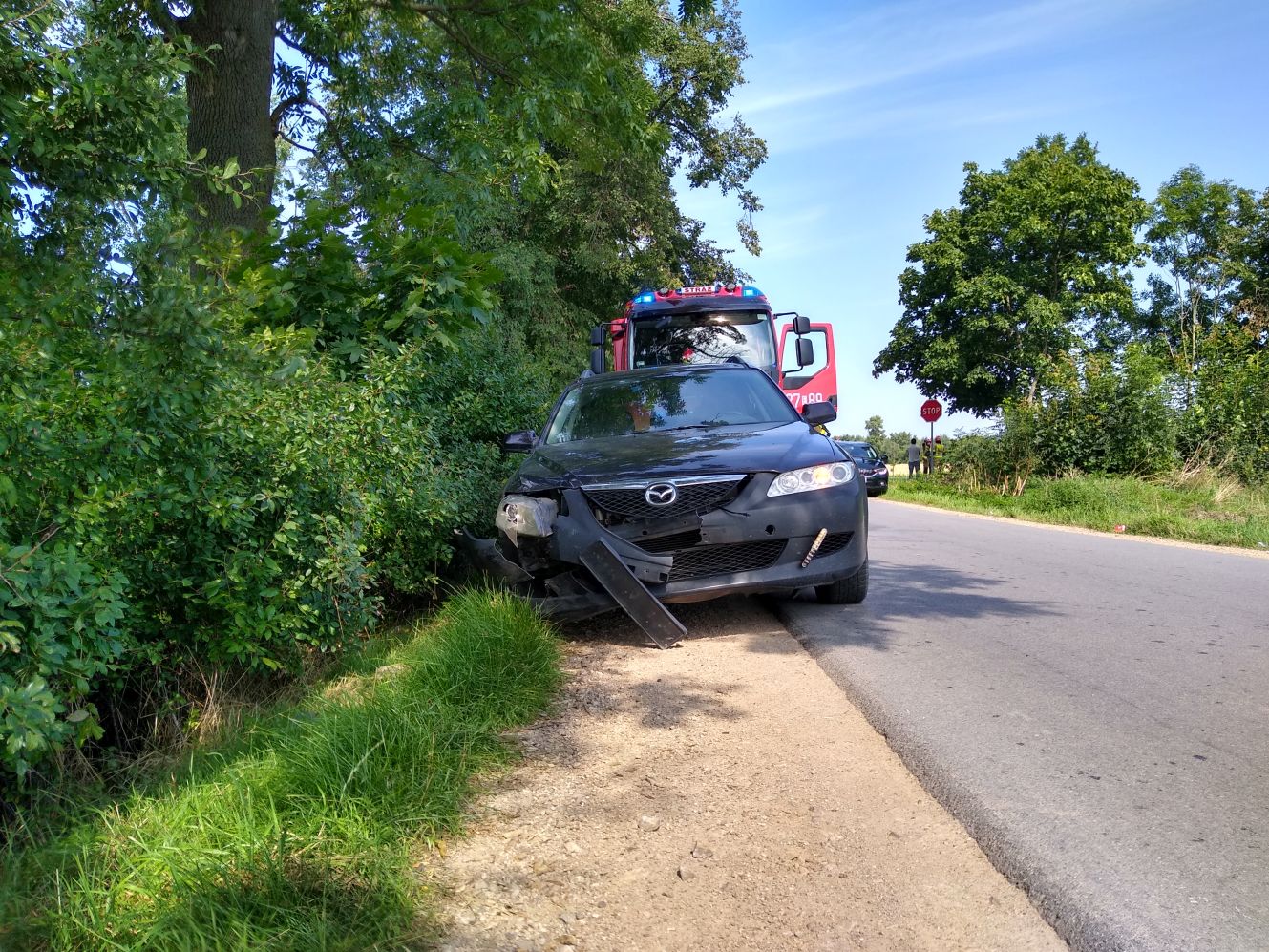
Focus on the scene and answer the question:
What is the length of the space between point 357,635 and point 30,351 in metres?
2.49

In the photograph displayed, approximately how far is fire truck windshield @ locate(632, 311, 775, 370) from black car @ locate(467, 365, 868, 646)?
7906 mm

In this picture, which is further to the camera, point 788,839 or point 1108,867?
point 788,839

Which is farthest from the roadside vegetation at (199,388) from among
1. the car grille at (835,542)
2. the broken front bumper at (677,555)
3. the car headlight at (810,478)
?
the car grille at (835,542)

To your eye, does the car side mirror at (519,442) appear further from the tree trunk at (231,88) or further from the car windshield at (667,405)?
the tree trunk at (231,88)

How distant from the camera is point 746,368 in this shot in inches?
300

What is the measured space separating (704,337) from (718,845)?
457 inches

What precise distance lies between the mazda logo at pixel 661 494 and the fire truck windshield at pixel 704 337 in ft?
28.4

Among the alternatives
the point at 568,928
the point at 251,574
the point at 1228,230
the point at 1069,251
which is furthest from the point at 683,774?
the point at 1228,230

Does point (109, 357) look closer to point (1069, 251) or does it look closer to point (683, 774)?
point (683, 774)

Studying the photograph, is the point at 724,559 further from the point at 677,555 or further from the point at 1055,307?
the point at 1055,307

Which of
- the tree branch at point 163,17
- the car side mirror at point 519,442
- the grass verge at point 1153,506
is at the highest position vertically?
the tree branch at point 163,17

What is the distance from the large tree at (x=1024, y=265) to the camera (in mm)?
38375

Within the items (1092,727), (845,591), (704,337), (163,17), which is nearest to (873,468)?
(704,337)

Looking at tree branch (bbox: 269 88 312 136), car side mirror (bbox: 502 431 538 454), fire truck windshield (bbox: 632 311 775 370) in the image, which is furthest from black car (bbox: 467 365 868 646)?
tree branch (bbox: 269 88 312 136)
